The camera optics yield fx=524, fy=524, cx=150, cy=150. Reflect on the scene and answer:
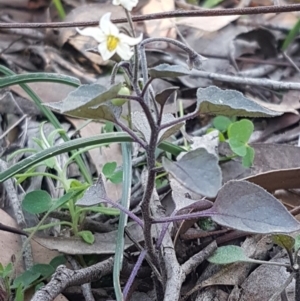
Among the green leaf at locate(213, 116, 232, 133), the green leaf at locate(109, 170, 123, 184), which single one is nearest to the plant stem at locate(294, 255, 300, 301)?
the green leaf at locate(109, 170, 123, 184)

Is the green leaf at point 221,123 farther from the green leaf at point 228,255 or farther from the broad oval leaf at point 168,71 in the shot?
the broad oval leaf at point 168,71

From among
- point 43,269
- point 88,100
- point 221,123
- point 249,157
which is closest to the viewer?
point 88,100

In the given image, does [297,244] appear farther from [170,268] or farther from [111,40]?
[111,40]

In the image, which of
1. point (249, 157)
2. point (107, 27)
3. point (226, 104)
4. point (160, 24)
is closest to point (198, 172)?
point (226, 104)

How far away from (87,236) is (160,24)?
105 centimetres

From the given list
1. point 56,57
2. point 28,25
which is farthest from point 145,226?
point 56,57

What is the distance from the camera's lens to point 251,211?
727 mm

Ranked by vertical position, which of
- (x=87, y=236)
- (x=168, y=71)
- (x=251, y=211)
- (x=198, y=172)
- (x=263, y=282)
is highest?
(x=168, y=71)

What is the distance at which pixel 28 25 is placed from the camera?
3.69 feet

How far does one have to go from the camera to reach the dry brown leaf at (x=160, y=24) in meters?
1.84

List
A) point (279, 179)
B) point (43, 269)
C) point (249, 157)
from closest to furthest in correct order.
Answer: point (43, 269) → point (279, 179) → point (249, 157)

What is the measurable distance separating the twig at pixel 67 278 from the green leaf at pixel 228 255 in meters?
0.19

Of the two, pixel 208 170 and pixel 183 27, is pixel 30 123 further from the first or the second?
pixel 208 170

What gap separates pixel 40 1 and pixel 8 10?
12 cm
